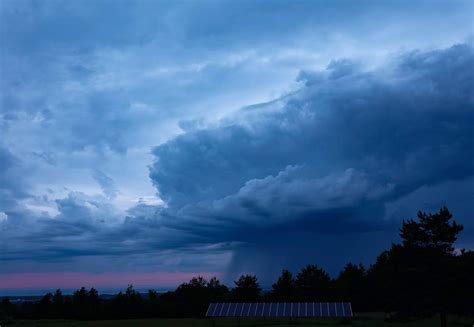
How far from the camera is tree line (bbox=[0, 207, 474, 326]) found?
51469mm

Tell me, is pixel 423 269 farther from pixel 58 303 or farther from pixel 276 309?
pixel 58 303

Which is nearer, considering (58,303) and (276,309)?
(276,309)

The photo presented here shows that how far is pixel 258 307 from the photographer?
6912 cm

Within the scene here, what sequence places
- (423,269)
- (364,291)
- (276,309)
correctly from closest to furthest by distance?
1. (423,269)
2. (276,309)
3. (364,291)

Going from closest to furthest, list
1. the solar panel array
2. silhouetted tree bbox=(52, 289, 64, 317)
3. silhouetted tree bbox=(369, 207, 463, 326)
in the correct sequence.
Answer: silhouetted tree bbox=(369, 207, 463, 326), the solar panel array, silhouetted tree bbox=(52, 289, 64, 317)

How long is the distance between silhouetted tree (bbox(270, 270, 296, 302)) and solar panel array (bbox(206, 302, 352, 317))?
119 feet

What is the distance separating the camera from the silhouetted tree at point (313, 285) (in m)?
107

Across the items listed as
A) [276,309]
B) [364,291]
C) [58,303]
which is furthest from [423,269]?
[58,303]

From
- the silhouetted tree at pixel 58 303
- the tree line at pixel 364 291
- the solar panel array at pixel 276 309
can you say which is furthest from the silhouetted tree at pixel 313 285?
the silhouetted tree at pixel 58 303

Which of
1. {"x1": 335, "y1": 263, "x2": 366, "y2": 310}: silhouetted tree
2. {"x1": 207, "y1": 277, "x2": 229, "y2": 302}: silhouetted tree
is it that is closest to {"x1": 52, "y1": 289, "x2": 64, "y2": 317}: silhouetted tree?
{"x1": 207, "y1": 277, "x2": 229, "y2": 302}: silhouetted tree

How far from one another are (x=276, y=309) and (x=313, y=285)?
4829 centimetres

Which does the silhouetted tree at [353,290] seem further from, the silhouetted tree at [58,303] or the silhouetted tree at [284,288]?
the silhouetted tree at [58,303]

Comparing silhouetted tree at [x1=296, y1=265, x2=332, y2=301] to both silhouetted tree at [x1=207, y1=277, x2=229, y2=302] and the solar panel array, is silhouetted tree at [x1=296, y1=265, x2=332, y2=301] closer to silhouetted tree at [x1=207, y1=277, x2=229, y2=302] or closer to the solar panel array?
silhouetted tree at [x1=207, y1=277, x2=229, y2=302]

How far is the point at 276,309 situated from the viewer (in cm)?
6806
